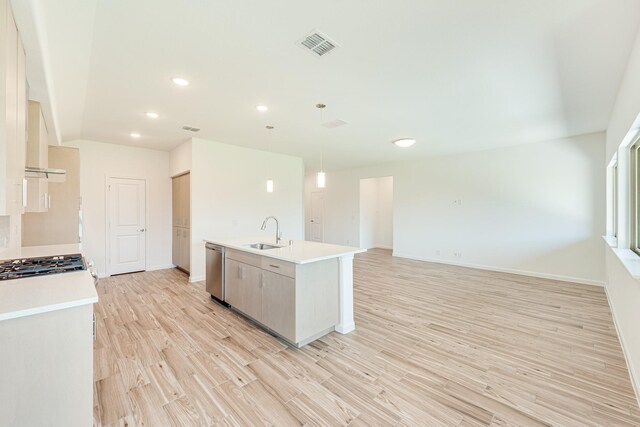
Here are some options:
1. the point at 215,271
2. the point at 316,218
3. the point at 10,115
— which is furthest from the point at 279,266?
the point at 316,218

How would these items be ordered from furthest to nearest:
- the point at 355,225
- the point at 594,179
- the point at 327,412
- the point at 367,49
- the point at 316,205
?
the point at 316,205
the point at 355,225
the point at 594,179
the point at 367,49
the point at 327,412

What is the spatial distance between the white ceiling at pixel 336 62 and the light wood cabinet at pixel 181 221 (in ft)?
4.80

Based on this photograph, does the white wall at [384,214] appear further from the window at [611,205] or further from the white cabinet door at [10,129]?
the white cabinet door at [10,129]

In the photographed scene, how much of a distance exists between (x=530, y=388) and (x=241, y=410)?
2145 millimetres

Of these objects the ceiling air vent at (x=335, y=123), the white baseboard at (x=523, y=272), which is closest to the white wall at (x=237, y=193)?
the ceiling air vent at (x=335, y=123)

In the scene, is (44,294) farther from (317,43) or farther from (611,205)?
(611,205)

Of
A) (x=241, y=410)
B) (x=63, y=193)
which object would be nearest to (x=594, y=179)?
(x=241, y=410)

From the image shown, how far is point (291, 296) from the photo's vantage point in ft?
8.70

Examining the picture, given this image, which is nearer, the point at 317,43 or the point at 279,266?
the point at 317,43

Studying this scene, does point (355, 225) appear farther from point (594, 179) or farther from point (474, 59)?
point (474, 59)

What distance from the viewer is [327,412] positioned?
1847 mm

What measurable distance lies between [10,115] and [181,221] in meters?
4.44

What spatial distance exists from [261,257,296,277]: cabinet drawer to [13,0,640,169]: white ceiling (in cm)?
186

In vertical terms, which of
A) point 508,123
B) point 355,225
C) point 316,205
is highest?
point 508,123
